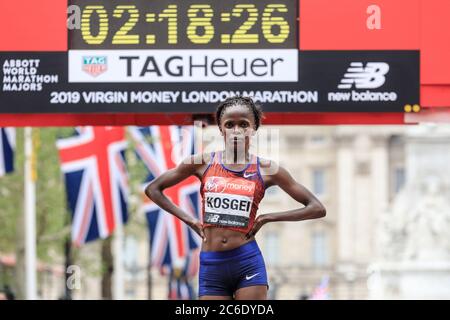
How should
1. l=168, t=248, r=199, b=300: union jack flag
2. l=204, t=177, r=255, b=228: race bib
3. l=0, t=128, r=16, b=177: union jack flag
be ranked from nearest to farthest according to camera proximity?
l=204, t=177, r=255, b=228: race bib, l=0, t=128, r=16, b=177: union jack flag, l=168, t=248, r=199, b=300: union jack flag

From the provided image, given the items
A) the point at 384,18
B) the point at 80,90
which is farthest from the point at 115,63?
the point at 384,18

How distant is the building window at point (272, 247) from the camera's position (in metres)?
146

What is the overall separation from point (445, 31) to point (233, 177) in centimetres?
471

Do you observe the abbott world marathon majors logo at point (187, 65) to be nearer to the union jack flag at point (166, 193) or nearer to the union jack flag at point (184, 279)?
the union jack flag at point (166, 193)

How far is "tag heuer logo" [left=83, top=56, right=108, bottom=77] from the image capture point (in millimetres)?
17562

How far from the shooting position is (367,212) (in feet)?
463

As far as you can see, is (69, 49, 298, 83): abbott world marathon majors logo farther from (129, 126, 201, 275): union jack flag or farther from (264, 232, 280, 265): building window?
(264, 232, 280, 265): building window

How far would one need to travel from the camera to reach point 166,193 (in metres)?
36.6

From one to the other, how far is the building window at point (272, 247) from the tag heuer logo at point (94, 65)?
12766 centimetres

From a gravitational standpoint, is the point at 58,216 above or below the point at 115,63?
below

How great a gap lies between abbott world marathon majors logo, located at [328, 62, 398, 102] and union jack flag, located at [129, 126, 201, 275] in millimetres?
17924

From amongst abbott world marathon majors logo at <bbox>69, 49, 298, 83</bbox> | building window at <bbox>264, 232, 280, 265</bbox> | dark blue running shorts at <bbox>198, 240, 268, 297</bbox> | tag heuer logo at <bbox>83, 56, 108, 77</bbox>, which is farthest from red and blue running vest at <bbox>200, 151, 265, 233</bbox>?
building window at <bbox>264, 232, 280, 265</bbox>
